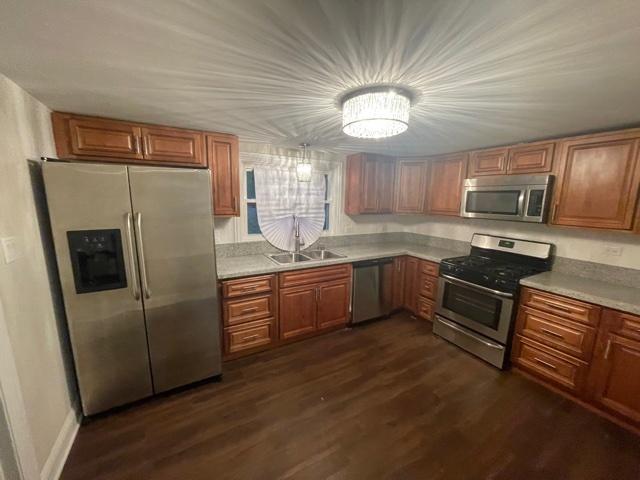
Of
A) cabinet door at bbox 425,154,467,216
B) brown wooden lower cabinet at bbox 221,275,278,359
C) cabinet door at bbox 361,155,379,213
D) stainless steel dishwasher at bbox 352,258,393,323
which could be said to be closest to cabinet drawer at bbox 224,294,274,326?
brown wooden lower cabinet at bbox 221,275,278,359

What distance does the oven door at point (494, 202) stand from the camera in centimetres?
254

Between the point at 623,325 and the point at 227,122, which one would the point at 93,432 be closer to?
the point at 227,122

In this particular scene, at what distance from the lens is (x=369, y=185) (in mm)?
3506

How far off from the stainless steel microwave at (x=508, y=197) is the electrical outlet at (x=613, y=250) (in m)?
0.56

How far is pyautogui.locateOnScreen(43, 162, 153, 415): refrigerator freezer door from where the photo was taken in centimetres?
163

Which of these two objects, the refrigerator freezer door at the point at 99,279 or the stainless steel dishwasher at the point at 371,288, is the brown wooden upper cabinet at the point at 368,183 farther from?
the refrigerator freezer door at the point at 99,279

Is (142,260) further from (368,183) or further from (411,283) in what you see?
(411,283)

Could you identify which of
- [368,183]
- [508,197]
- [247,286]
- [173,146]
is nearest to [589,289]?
[508,197]

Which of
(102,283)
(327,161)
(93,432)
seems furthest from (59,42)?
(327,161)

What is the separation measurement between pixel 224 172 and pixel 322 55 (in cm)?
169

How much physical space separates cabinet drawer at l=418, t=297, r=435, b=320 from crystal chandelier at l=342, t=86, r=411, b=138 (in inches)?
97.8

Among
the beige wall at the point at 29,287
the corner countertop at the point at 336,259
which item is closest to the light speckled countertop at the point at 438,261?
the corner countertop at the point at 336,259

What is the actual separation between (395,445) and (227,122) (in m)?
2.64

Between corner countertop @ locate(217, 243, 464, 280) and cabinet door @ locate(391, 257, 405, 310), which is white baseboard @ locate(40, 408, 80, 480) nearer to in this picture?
corner countertop @ locate(217, 243, 464, 280)
